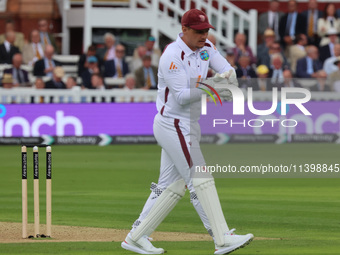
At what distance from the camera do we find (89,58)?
24.7 m

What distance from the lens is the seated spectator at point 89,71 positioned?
79.4ft

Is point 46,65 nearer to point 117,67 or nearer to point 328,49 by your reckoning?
point 117,67

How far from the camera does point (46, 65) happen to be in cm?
2473

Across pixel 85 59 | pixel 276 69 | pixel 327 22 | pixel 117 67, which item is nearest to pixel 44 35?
pixel 85 59

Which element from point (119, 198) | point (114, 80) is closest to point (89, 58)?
point (114, 80)

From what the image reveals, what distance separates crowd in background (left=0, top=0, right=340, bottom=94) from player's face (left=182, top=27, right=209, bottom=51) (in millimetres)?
14145

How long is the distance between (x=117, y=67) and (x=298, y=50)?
477 centimetres

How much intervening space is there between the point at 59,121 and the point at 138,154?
2435 mm

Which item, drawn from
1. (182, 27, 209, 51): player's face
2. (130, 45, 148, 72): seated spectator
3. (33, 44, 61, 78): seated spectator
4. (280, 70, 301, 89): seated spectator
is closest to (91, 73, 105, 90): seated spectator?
(33, 44, 61, 78): seated spectator

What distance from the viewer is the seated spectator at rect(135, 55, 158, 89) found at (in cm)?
2431

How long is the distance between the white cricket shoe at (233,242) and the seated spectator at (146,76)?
1524 cm

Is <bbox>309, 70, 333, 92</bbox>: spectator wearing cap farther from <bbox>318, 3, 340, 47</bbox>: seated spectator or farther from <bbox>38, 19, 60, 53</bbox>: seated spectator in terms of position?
<bbox>38, 19, 60, 53</bbox>: seated spectator

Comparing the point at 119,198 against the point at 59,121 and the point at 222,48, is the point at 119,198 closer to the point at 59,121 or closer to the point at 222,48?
the point at 59,121

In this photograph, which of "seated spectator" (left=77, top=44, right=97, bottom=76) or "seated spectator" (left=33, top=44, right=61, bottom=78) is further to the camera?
"seated spectator" (left=77, top=44, right=97, bottom=76)
